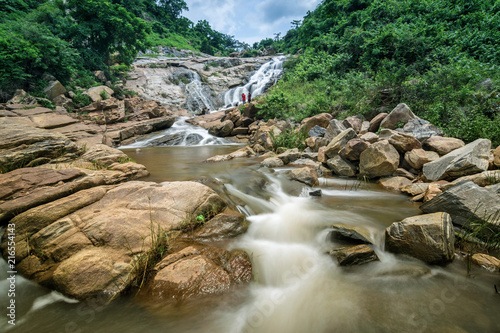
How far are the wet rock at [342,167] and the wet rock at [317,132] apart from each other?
2.55 metres

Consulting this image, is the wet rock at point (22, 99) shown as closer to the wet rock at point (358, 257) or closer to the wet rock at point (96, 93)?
the wet rock at point (96, 93)

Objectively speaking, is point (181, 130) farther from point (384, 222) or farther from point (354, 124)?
point (384, 222)

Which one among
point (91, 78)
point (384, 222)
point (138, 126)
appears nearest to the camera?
point (384, 222)

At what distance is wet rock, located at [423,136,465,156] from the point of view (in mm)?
4457

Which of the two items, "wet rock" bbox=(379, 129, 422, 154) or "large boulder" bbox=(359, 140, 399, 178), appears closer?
"large boulder" bbox=(359, 140, 399, 178)

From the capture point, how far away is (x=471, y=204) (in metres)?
2.55

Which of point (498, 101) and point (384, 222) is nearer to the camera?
point (384, 222)

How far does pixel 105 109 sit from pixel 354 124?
17376 mm

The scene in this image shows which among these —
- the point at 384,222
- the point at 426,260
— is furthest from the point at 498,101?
the point at 426,260

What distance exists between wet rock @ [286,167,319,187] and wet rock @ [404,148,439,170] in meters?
2.14

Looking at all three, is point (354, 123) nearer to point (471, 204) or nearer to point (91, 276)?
point (471, 204)

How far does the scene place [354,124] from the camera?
7141 millimetres

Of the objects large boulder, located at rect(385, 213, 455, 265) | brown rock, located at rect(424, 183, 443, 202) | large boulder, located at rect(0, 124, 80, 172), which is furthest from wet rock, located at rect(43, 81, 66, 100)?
brown rock, located at rect(424, 183, 443, 202)

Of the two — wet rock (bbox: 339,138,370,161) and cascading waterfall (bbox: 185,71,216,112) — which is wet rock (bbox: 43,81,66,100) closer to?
cascading waterfall (bbox: 185,71,216,112)
